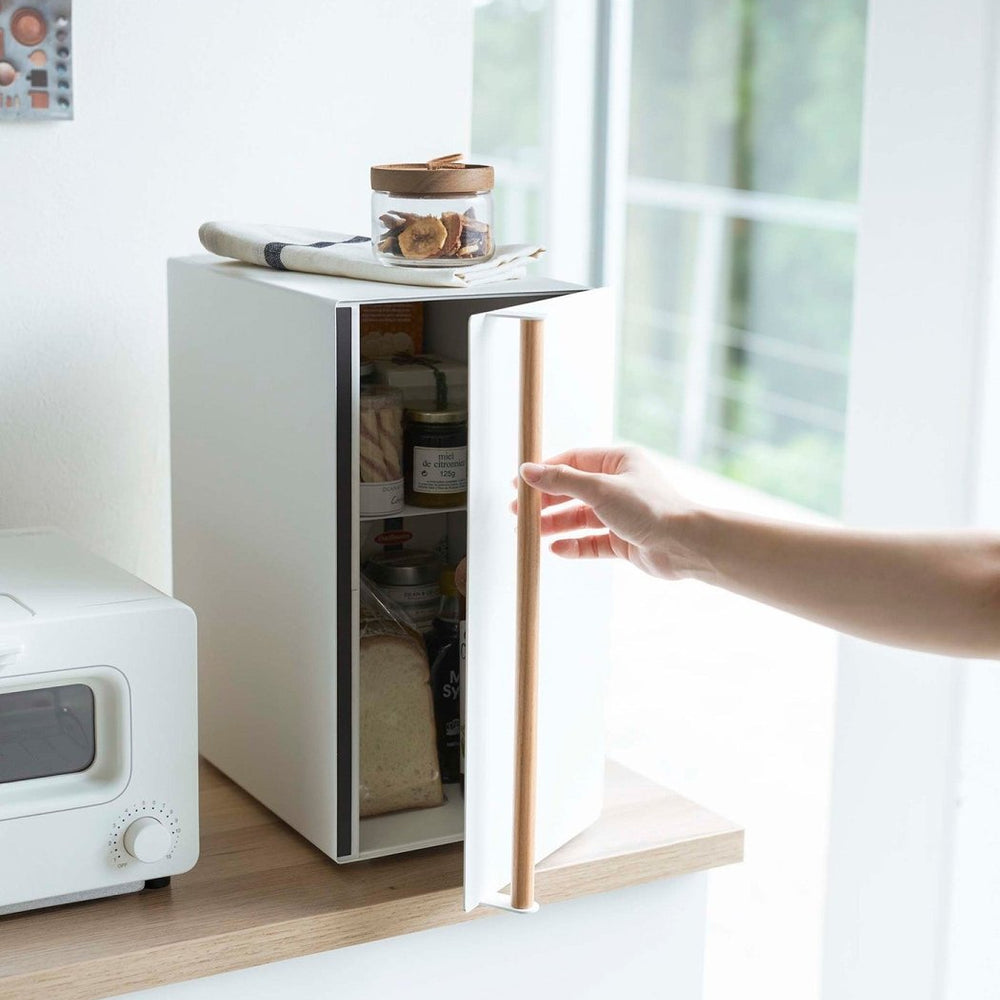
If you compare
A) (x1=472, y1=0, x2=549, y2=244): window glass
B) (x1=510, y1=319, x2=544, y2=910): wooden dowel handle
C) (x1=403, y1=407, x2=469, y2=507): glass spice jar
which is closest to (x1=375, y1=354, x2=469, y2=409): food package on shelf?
(x1=403, y1=407, x2=469, y2=507): glass spice jar

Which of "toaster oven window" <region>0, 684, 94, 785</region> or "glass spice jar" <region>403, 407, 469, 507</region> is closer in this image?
"toaster oven window" <region>0, 684, 94, 785</region>

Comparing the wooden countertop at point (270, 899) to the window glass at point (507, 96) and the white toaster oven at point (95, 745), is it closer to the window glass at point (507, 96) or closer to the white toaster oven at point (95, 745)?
the white toaster oven at point (95, 745)

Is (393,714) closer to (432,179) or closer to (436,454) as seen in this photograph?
(436,454)

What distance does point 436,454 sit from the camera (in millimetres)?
1097

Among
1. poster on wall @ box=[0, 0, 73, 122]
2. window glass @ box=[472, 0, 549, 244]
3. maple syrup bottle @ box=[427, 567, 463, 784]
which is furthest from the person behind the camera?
window glass @ box=[472, 0, 549, 244]

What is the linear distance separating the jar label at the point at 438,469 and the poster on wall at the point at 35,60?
0.53 meters

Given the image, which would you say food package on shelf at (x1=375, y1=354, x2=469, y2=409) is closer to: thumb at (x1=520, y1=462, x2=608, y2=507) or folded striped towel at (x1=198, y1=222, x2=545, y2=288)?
folded striped towel at (x1=198, y1=222, x2=545, y2=288)

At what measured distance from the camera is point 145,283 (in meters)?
1.38

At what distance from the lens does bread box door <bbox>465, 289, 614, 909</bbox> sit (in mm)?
915

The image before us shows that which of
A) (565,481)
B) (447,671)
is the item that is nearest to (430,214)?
(565,481)

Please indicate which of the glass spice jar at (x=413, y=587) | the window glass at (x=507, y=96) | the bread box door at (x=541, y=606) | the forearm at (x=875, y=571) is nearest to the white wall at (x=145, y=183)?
the glass spice jar at (x=413, y=587)

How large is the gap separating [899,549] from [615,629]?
2.68 meters

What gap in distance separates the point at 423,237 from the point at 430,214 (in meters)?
0.02

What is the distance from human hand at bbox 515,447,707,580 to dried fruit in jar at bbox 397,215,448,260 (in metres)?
0.20
